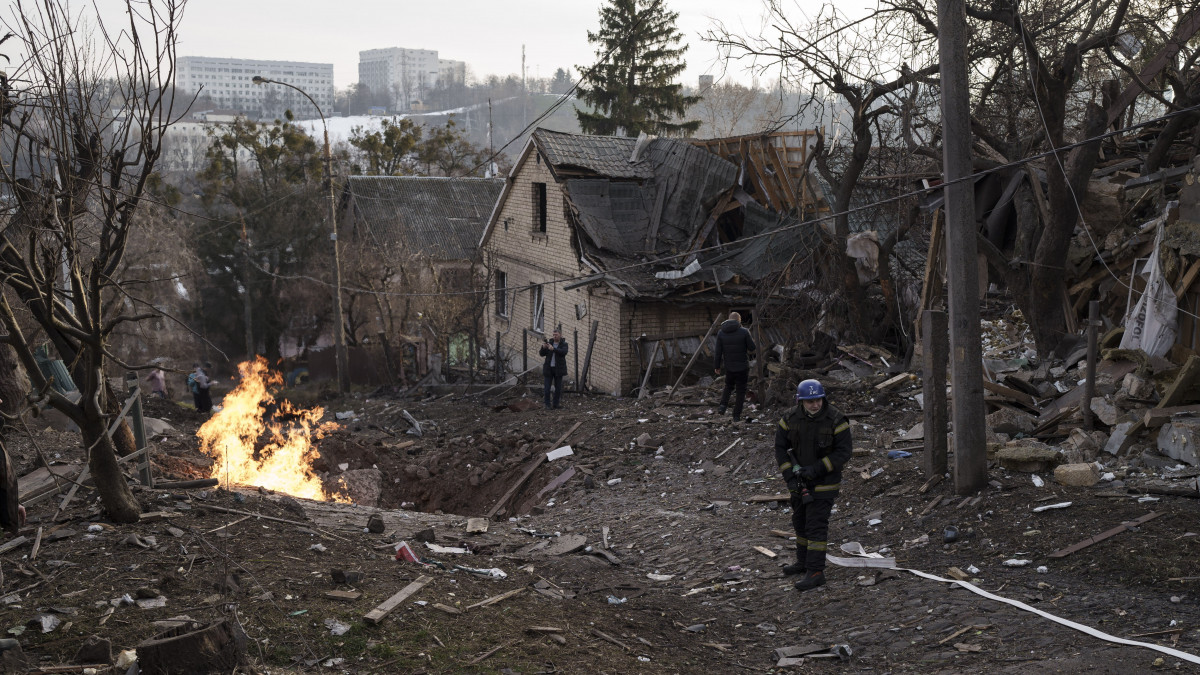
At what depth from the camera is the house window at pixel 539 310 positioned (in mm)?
25297

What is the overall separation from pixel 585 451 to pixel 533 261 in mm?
11134

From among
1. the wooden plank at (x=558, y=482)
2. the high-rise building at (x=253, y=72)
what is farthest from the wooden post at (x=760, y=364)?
the high-rise building at (x=253, y=72)

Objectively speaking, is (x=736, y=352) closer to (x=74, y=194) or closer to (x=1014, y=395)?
(x=1014, y=395)

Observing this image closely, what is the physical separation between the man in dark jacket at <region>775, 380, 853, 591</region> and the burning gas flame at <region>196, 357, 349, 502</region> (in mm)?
8155

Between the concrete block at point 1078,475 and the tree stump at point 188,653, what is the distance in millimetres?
7901

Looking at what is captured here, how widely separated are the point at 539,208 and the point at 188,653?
67.5ft

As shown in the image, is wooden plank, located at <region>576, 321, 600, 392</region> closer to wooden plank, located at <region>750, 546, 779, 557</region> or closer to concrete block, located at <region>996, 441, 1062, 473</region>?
wooden plank, located at <region>750, 546, 779, 557</region>

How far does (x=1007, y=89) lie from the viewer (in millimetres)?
14117

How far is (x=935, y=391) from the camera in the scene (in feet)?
31.6

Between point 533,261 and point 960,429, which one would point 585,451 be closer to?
point 960,429

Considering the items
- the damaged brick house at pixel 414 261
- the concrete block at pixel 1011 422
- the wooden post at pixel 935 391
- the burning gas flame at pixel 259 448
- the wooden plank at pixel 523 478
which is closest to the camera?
the wooden post at pixel 935 391

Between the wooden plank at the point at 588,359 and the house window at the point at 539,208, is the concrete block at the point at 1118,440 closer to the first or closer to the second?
the wooden plank at the point at 588,359

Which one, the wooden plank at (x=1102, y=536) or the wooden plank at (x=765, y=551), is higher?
the wooden plank at (x=1102, y=536)

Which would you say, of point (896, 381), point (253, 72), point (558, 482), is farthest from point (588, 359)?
point (253, 72)
